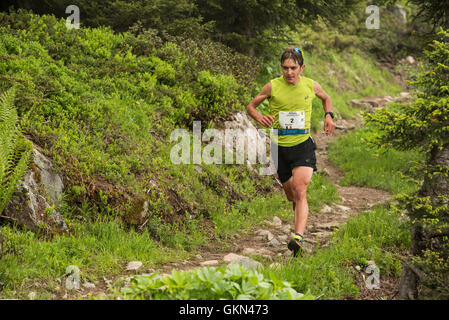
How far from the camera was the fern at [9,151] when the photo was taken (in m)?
4.73

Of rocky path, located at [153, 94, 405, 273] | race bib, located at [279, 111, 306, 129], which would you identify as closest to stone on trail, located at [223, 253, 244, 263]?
rocky path, located at [153, 94, 405, 273]

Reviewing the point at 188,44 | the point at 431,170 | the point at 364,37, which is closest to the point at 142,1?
the point at 188,44

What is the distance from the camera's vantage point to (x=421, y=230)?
4.81 meters

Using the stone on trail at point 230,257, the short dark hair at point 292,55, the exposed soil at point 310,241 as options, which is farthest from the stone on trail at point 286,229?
the short dark hair at point 292,55

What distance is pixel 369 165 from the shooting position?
11.2 metres

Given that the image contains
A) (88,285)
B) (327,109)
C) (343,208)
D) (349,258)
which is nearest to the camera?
(88,285)

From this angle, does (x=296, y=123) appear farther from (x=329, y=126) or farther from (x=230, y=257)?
(x=230, y=257)

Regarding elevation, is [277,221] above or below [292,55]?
below

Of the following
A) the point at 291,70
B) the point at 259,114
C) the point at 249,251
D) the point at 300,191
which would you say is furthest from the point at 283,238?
the point at 291,70

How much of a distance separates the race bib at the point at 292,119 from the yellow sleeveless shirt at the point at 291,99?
0.05m

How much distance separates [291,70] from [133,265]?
3.25 metres

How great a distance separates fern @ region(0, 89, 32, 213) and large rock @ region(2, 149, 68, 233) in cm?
22
